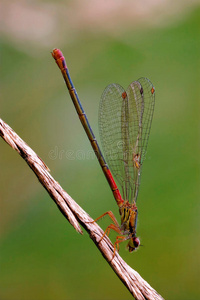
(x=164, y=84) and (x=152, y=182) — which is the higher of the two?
(x=164, y=84)

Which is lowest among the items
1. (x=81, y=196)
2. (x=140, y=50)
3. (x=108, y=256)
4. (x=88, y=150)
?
(x=108, y=256)

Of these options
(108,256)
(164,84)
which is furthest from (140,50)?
(108,256)

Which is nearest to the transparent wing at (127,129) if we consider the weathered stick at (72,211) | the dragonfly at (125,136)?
the dragonfly at (125,136)

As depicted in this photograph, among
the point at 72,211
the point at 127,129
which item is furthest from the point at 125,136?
the point at 72,211

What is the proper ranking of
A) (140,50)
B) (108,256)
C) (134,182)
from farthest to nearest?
(140,50)
(134,182)
(108,256)

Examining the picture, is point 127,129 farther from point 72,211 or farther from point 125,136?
point 72,211

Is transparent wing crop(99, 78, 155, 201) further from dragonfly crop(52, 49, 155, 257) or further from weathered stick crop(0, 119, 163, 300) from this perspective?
weathered stick crop(0, 119, 163, 300)

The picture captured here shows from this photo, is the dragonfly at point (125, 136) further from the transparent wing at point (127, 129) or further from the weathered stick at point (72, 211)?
the weathered stick at point (72, 211)

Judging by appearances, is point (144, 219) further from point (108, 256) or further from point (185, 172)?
point (108, 256)
